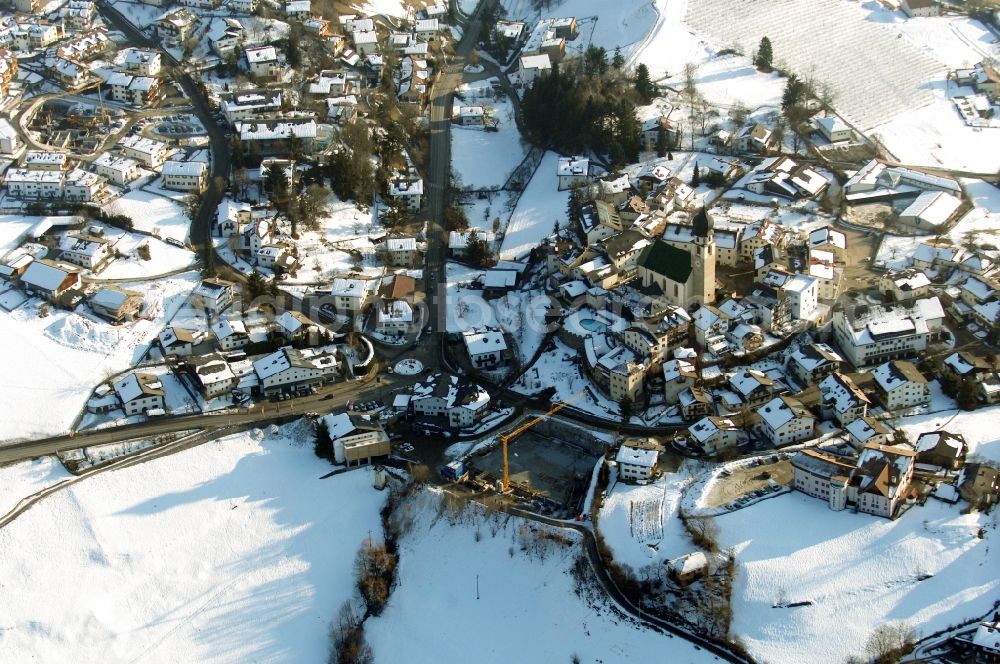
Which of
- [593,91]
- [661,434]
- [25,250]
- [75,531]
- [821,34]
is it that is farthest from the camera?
[821,34]

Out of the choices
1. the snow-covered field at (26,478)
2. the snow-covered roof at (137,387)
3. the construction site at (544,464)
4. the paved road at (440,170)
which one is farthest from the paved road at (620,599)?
the snow-covered field at (26,478)

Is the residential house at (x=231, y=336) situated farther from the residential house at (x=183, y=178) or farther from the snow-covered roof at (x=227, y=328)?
the residential house at (x=183, y=178)

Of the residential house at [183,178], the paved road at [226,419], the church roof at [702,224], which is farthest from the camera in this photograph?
the residential house at [183,178]

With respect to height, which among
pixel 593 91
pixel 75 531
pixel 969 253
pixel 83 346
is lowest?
pixel 75 531

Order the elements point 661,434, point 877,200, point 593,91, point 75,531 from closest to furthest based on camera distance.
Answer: point 75,531, point 661,434, point 877,200, point 593,91

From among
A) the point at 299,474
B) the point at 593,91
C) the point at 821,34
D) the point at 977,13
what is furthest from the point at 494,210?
the point at 977,13

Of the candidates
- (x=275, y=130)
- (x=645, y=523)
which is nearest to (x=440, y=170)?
(x=275, y=130)

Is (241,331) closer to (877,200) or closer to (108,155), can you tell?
(108,155)

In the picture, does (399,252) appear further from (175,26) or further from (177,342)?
Answer: (175,26)
